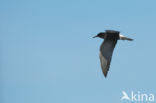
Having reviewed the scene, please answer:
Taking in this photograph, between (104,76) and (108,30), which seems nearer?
(104,76)

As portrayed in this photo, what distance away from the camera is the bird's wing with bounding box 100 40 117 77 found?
28734mm

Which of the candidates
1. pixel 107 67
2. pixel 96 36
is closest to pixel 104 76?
pixel 107 67

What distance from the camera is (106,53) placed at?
29.9 m

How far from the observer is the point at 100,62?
95.8 ft

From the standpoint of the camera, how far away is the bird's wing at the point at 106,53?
1131 inches

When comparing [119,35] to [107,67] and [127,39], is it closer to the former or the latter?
[127,39]

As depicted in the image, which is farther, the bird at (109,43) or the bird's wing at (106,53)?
the bird at (109,43)

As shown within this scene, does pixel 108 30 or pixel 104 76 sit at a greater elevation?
pixel 108 30

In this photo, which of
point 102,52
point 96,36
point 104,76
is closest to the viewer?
point 104,76

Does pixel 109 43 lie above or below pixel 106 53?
above

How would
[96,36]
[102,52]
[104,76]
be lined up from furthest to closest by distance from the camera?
1. [96,36]
2. [102,52]
3. [104,76]

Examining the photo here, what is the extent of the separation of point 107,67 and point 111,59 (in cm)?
74

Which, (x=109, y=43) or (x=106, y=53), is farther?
(x=109, y=43)

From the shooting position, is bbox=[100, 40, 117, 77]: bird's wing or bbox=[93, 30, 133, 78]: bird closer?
bbox=[100, 40, 117, 77]: bird's wing
